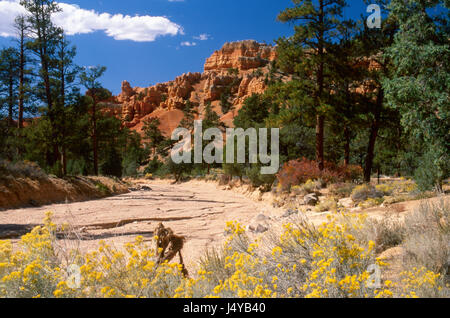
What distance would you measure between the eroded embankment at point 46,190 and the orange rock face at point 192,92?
2978 inches

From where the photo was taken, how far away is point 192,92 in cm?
11931

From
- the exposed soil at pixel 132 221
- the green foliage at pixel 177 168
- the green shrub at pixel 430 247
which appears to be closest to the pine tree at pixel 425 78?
the exposed soil at pixel 132 221

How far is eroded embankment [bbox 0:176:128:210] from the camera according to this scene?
1057cm

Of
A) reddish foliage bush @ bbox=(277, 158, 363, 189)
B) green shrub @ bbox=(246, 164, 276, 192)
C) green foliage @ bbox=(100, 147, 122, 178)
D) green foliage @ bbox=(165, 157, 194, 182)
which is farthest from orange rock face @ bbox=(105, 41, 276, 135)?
reddish foliage bush @ bbox=(277, 158, 363, 189)

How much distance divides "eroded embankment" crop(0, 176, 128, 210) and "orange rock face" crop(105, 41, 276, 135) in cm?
7563

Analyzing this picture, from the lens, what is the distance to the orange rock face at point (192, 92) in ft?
331

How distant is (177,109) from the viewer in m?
107

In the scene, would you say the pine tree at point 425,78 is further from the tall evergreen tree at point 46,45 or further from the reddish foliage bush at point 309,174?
the tall evergreen tree at point 46,45

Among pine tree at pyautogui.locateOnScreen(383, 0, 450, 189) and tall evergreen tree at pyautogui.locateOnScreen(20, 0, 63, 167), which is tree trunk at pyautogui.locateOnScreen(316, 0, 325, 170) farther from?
tall evergreen tree at pyautogui.locateOnScreen(20, 0, 63, 167)

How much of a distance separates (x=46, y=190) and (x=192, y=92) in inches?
4384

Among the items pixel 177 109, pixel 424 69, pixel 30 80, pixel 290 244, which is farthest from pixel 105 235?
pixel 177 109
